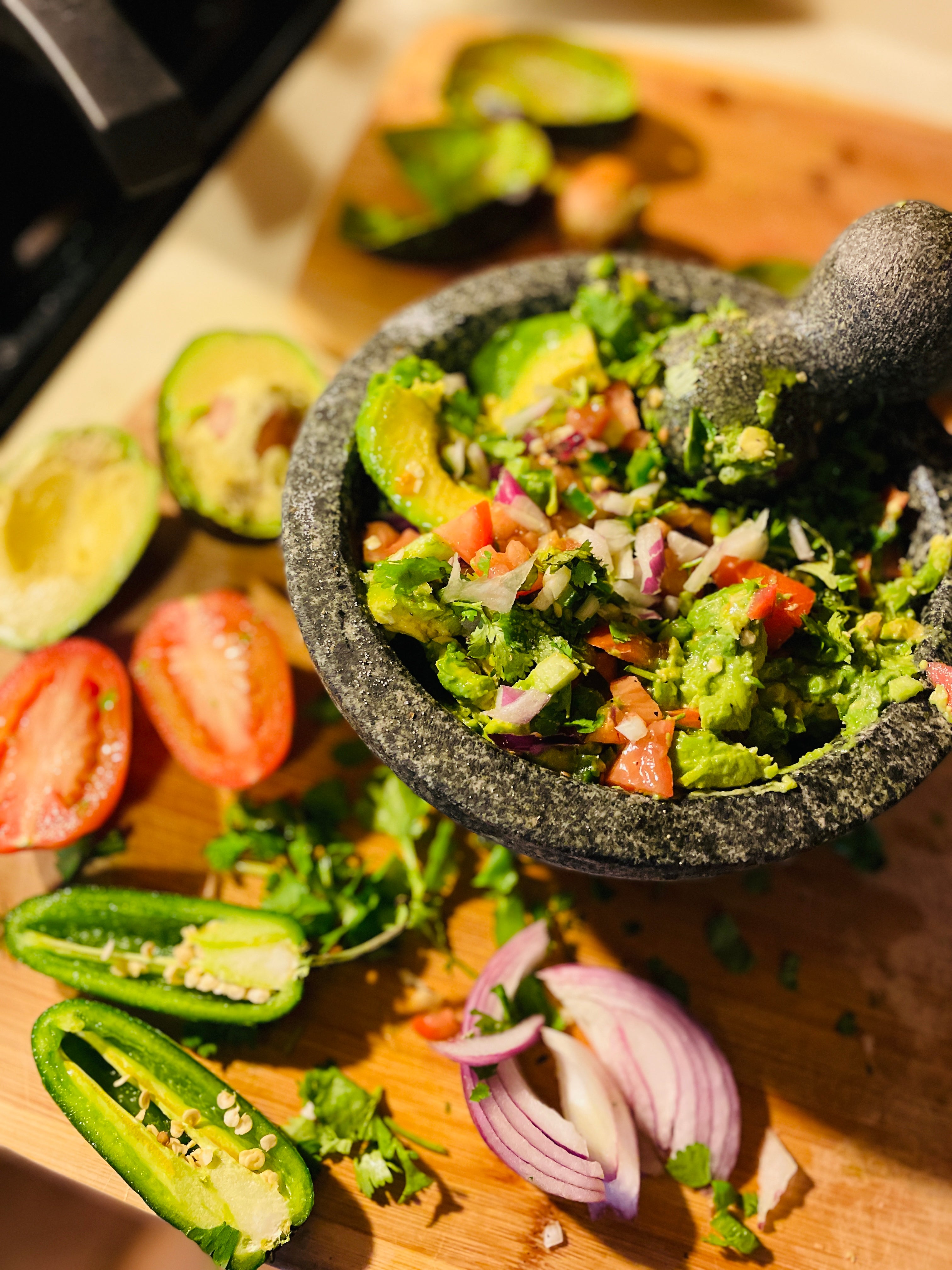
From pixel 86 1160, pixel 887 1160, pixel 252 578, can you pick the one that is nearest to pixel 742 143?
pixel 252 578

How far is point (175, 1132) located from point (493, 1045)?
0.47 metres

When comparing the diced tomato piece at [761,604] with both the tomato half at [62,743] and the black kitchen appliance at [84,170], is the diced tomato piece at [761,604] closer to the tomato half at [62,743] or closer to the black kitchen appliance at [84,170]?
the tomato half at [62,743]

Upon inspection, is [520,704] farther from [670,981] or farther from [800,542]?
[670,981]

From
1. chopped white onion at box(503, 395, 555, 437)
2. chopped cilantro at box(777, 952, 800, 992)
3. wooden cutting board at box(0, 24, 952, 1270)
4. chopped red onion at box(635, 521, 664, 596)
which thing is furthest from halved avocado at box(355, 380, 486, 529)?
chopped cilantro at box(777, 952, 800, 992)

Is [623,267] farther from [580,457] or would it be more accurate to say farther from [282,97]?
[282,97]

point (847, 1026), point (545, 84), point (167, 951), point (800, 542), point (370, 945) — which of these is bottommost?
point (847, 1026)

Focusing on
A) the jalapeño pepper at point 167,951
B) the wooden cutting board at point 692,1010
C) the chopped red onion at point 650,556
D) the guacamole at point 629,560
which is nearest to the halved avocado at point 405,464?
the guacamole at point 629,560

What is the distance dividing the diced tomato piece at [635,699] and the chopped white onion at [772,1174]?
74 centimetres

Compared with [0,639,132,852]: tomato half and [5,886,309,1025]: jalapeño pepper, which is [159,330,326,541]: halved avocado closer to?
[0,639,132,852]: tomato half

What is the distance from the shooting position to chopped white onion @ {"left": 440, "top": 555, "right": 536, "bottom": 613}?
1164mm

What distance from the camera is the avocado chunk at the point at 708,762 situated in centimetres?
117

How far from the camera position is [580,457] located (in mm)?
1378

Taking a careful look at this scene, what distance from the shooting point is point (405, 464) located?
4.33 feet

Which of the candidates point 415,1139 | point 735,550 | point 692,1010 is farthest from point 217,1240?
point 735,550
